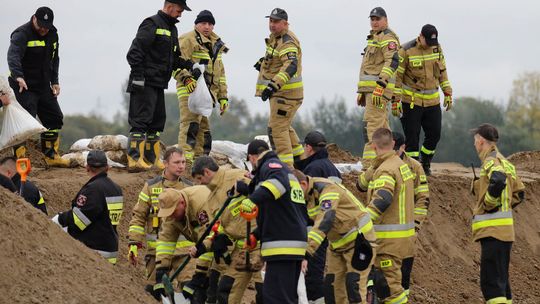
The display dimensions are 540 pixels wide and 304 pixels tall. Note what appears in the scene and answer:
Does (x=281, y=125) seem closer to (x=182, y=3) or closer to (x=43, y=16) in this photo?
(x=182, y=3)

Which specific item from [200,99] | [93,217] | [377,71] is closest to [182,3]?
[200,99]

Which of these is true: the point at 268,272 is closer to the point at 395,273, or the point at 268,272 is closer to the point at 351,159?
the point at 395,273

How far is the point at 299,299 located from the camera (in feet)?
42.2

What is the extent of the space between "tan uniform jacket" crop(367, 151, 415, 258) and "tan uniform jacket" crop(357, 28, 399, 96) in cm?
457

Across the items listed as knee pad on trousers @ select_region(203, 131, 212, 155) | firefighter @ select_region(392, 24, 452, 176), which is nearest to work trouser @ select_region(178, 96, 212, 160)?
knee pad on trousers @ select_region(203, 131, 212, 155)

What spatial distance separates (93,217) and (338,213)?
9.01 ft

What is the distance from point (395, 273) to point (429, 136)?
6221 mm

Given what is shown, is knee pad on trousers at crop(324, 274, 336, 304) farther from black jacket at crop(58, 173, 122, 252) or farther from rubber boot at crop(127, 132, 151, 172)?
rubber boot at crop(127, 132, 151, 172)

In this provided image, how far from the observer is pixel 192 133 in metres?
17.7

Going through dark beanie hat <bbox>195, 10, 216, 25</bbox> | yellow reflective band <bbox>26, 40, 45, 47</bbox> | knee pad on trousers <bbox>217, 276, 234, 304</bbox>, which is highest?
dark beanie hat <bbox>195, 10, 216, 25</bbox>

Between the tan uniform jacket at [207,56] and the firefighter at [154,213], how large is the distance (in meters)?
4.30

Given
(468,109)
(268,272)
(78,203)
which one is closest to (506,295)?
(268,272)

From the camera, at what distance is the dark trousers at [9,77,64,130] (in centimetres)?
1677

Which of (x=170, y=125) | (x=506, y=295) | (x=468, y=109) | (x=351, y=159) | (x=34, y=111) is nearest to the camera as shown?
(x=506, y=295)
